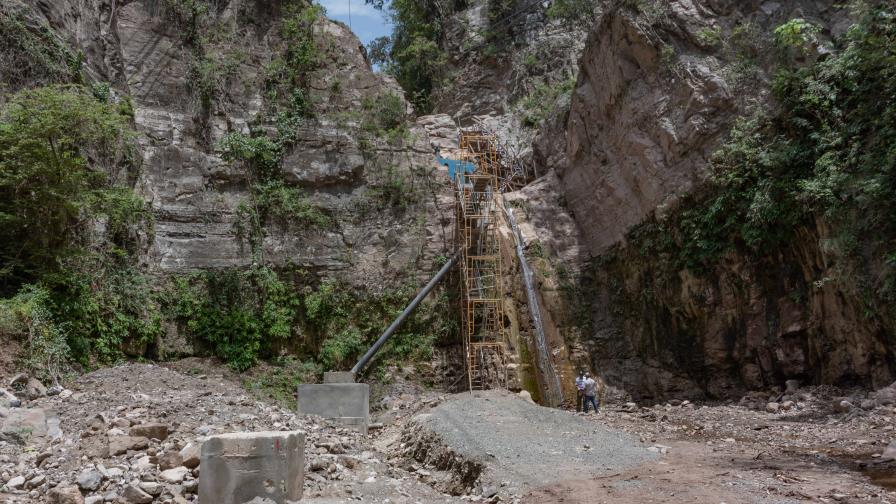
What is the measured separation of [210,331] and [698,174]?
13604 mm

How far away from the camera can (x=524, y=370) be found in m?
18.9

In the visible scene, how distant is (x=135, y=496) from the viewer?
737 centimetres

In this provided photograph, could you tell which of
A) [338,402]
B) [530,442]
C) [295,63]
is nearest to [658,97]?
[530,442]

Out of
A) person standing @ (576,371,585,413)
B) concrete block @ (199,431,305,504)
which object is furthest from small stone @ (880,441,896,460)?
person standing @ (576,371,585,413)

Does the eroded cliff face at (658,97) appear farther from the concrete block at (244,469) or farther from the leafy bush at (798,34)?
the concrete block at (244,469)

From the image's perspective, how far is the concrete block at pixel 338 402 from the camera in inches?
583

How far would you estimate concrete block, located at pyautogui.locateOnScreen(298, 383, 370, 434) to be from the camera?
48.6 ft

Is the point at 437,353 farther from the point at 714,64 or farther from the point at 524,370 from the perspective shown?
the point at 714,64

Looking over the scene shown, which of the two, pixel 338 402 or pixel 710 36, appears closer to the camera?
pixel 338 402

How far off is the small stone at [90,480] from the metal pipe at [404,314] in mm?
10583

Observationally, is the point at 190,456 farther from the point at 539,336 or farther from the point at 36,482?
the point at 539,336

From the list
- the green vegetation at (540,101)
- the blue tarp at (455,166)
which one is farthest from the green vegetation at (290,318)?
the green vegetation at (540,101)

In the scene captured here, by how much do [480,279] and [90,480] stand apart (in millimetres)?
13604

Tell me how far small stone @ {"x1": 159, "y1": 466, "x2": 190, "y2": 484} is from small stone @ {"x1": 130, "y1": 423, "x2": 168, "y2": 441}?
1.17 meters
